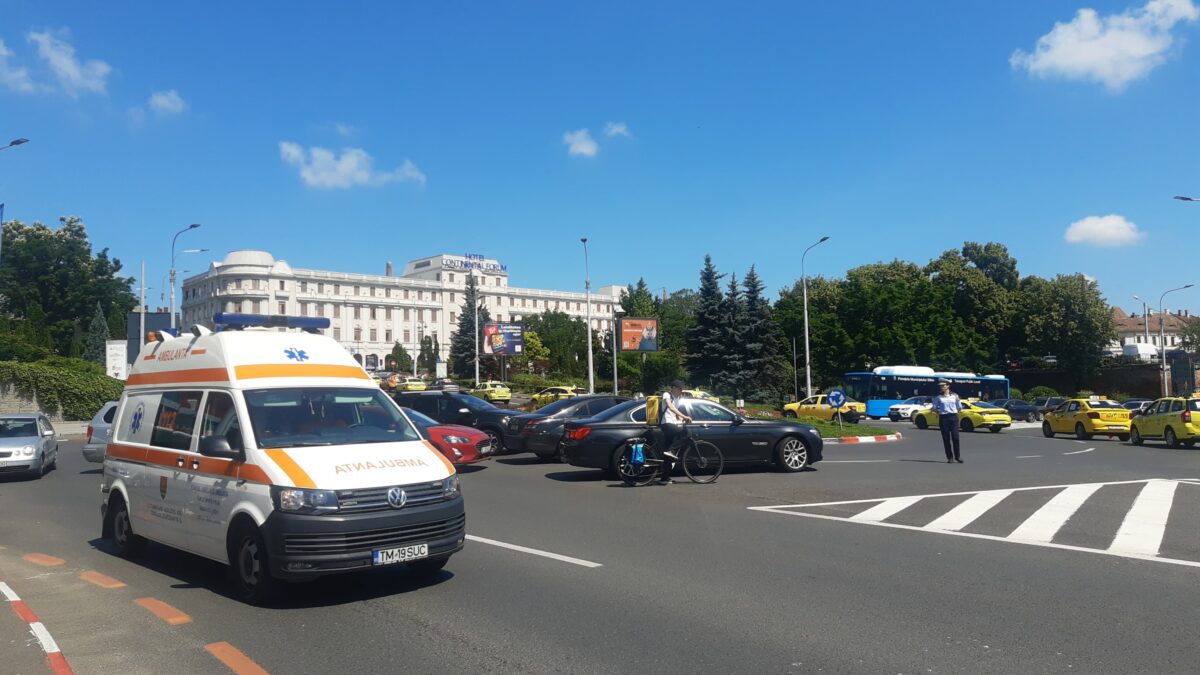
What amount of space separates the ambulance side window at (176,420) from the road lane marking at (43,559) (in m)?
1.97

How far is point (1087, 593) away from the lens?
23.4ft

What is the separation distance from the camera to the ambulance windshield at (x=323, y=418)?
7516mm

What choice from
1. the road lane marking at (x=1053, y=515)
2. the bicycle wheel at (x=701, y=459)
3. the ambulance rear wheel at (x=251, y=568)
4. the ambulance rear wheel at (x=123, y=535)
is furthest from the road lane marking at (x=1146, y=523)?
the ambulance rear wheel at (x=123, y=535)

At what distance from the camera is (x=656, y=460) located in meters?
14.9

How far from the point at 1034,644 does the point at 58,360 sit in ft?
176

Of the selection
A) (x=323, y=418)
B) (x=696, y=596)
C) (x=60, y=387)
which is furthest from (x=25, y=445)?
(x=60, y=387)

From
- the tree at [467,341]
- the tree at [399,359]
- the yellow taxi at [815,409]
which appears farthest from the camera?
the tree at [399,359]

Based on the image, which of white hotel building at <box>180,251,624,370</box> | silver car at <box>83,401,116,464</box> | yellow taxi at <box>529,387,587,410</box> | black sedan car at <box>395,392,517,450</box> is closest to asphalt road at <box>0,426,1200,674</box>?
silver car at <box>83,401,116,464</box>

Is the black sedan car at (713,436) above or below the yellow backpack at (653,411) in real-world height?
below

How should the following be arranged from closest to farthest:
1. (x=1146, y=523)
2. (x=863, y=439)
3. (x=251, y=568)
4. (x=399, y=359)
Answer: (x=251, y=568), (x=1146, y=523), (x=863, y=439), (x=399, y=359)

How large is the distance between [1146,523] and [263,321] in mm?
10544

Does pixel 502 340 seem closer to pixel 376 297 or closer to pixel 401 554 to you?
pixel 376 297

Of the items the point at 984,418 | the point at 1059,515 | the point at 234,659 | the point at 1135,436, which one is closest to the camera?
the point at 234,659

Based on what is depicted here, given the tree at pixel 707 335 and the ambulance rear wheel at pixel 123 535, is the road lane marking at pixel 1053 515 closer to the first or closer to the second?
the ambulance rear wheel at pixel 123 535
